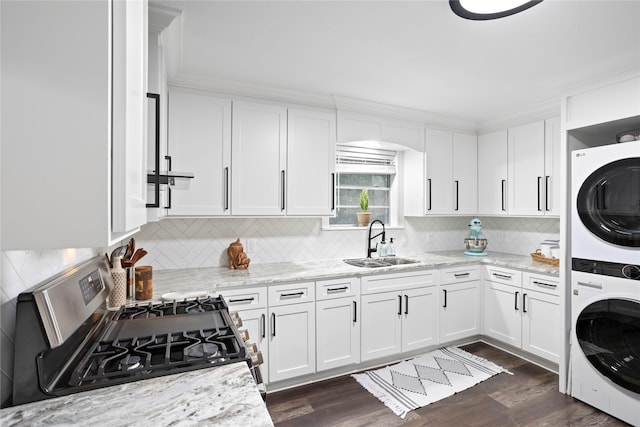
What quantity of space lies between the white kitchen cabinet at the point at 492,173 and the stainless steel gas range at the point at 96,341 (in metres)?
3.38

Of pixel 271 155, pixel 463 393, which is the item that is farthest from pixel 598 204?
pixel 271 155

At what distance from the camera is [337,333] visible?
2783mm

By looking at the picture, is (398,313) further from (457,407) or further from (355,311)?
(457,407)

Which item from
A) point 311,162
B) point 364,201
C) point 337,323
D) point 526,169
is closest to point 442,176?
point 526,169

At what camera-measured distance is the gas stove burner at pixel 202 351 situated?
3.44 ft

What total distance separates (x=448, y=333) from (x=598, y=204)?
5.80 feet

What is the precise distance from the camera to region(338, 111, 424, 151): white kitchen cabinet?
3.19 meters

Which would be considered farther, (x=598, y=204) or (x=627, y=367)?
(x=598, y=204)

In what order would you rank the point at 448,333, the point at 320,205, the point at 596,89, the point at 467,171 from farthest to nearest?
the point at 467,171
the point at 448,333
the point at 320,205
the point at 596,89

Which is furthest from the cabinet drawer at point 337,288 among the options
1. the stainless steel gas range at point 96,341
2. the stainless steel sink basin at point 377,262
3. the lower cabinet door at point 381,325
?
the stainless steel gas range at point 96,341

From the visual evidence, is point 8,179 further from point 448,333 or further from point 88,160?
point 448,333

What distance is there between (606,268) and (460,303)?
1400 millimetres

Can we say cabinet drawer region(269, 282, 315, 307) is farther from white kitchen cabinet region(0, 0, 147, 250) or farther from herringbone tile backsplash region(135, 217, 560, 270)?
white kitchen cabinet region(0, 0, 147, 250)

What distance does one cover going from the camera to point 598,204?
2240 millimetres
